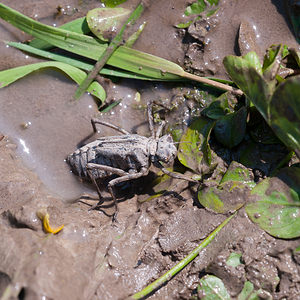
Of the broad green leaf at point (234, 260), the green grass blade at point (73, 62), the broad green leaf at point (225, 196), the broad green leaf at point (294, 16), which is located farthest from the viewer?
the green grass blade at point (73, 62)

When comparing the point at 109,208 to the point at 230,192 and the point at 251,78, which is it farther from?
the point at 251,78

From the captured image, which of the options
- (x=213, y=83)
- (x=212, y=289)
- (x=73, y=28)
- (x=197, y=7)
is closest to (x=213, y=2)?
(x=197, y=7)

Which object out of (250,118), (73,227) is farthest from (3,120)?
(250,118)

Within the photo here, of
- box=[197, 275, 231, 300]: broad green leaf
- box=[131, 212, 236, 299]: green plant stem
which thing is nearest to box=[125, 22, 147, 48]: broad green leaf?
box=[131, 212, 236, 299]: green plant stem

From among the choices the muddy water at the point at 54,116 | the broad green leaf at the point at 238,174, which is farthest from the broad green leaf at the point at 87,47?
the broad green leaf at the point at 238,174

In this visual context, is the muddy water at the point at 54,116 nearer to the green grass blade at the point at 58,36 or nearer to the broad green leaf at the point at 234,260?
the green grass blade at the point at 58,36

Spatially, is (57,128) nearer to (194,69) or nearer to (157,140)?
(157,140)
